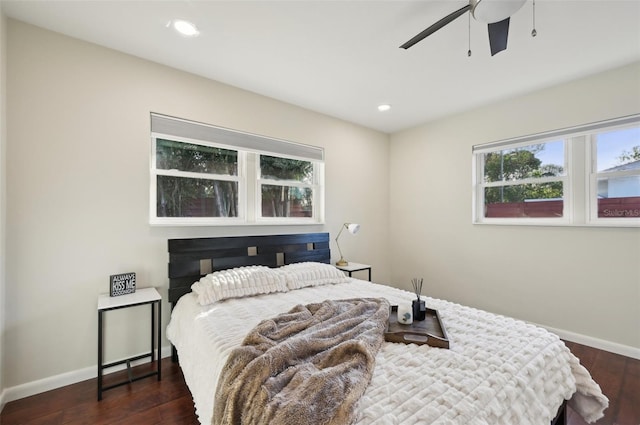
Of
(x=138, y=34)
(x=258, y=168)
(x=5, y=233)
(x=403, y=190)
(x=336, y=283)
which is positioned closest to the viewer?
(x=5, y=233)

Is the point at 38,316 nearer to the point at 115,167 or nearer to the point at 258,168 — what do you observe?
the point at 115,167

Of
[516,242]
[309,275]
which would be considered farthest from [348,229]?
[516,242]

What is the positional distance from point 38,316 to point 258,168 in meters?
2.13

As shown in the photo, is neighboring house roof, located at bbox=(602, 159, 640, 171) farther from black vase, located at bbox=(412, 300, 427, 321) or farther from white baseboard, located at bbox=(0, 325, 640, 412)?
black vase, located at bbox=(412, 300, 427, 321)

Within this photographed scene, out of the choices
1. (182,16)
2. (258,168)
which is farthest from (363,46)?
(258,168)

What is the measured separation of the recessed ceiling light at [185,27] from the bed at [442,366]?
1.65 m

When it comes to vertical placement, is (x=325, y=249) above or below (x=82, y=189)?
below

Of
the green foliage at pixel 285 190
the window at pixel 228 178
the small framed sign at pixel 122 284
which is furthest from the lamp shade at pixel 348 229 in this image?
the small framed sign at pixel 122 284

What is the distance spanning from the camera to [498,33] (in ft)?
5.57

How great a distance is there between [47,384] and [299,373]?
7.20ft

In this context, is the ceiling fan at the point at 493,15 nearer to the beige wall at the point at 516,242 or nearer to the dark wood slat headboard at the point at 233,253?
the beige wall at the point at 516,242

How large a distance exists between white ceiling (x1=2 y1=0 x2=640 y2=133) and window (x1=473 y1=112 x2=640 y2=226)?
0.61 m

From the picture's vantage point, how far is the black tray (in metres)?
1.42

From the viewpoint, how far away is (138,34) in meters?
2.09
